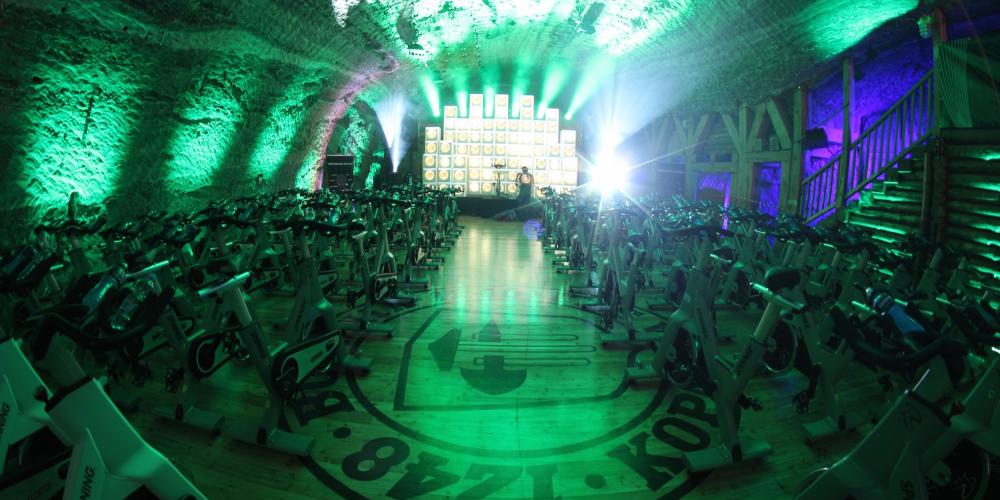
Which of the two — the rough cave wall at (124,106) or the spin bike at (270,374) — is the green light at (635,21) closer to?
the rough cave wall at (124,106)

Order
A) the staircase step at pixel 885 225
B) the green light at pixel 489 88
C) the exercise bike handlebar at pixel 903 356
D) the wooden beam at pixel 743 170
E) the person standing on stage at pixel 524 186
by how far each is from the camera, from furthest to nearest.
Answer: the person standing on stage at pixel 524 186 < the green light at pixel 489 88 < the wooden beam at pixel 743 170 < the staircase step at pixel 885 225 < the exercise bike handlebar at pixel 903 356

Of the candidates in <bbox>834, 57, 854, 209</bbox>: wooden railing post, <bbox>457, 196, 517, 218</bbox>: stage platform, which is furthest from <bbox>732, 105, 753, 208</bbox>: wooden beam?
<bbox>457, 196, 517, 218</bbox>: stage platform

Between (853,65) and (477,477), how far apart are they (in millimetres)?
7809

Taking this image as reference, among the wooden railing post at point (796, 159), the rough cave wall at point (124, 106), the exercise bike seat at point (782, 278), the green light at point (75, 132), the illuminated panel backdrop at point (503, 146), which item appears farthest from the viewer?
the illuminated panel backdrop at point (503, 146)

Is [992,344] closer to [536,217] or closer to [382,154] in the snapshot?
[536,217]

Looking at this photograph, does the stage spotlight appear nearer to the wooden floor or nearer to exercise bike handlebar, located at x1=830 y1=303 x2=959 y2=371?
the wooden floor

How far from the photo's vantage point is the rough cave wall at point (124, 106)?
3900 mm

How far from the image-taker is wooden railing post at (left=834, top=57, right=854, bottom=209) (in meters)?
6.51

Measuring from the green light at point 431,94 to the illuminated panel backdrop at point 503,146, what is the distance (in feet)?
1.79

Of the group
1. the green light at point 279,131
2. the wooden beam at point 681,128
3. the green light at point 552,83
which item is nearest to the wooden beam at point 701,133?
the wooden beam at point 681,128

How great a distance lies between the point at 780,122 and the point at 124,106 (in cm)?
944

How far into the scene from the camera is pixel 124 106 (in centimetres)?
485

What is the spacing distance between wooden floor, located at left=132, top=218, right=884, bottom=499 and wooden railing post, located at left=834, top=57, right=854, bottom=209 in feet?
14.2

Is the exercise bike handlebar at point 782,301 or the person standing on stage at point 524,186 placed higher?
the person standing on stage at point 524,186
